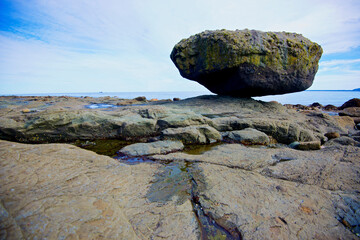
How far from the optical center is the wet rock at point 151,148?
514 centimetres

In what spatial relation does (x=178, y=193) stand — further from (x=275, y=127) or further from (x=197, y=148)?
(x=275, y=127)

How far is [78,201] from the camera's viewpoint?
211cm

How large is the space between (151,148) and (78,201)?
3259mm

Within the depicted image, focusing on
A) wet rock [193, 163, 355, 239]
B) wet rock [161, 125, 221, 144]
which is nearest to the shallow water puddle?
wet rock [193, 163, 355, 239]

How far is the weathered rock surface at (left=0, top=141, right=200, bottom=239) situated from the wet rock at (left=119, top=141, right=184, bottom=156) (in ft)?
3.88

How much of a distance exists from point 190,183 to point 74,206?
197cm

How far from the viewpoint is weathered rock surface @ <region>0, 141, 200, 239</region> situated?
5.65ft

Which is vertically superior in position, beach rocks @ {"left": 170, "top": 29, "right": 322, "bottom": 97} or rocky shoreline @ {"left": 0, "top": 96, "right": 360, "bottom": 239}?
beach rocks @ {"left": 170, "top": 29, "right": 322, "bottom": 97}

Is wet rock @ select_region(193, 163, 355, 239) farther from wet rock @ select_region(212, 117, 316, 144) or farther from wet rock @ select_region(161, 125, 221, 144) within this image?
wet rock @ select_region(212, 117, 316, 144)

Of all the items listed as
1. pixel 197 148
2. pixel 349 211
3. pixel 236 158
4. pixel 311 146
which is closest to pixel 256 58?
pixel 311 146

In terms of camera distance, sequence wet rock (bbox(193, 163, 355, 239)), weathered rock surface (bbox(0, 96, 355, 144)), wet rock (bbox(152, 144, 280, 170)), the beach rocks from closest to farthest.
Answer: wet rock (bbox(193, 163, 355, 239)), wet rock (bbox(152, 144, 280, 170)), weathered rock surface (bbox(0, 96, 355, 144)), the beach rocks

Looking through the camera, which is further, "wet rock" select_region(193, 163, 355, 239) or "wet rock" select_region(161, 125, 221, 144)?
"wet rock" select_region(161, 125, 221, 144)

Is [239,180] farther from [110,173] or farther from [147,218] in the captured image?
[110,173]

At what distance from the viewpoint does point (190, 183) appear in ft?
11.2
